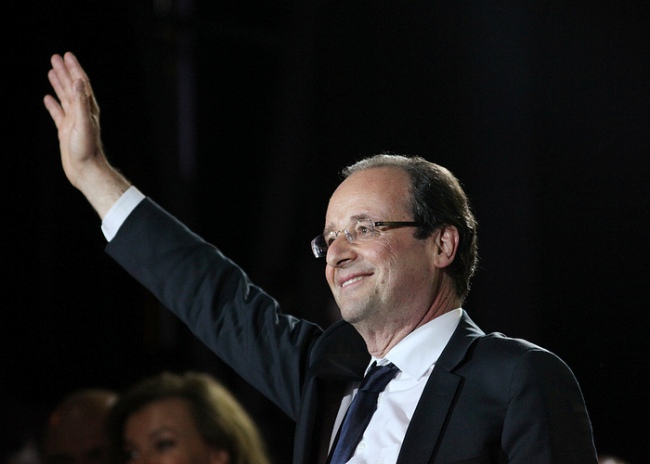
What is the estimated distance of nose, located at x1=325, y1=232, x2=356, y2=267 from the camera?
1.38 meters

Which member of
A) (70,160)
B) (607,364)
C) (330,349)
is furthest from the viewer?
(607,364)

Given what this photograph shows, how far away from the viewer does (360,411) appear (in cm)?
128

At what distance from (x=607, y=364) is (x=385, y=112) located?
39.6 inches

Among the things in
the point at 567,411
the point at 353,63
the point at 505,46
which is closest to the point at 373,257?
the point at 567,411

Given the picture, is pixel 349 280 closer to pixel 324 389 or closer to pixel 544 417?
pixel 324 389

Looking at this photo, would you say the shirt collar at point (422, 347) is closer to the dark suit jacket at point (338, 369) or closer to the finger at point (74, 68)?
the dark suit jacket at point (338, 369)

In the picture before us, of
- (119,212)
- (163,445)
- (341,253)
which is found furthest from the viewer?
(163,445)

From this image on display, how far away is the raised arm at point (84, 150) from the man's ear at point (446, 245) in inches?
25.6

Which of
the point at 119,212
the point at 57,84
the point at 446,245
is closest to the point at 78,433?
the point at 119,212

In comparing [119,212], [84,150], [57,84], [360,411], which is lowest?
[360,411]

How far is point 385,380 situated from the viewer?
1302 mm

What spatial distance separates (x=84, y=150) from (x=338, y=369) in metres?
0.68

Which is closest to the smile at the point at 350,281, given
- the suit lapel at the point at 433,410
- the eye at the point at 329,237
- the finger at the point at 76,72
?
the eye at the point at 329,237

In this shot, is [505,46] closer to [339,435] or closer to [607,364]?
[607,364]
